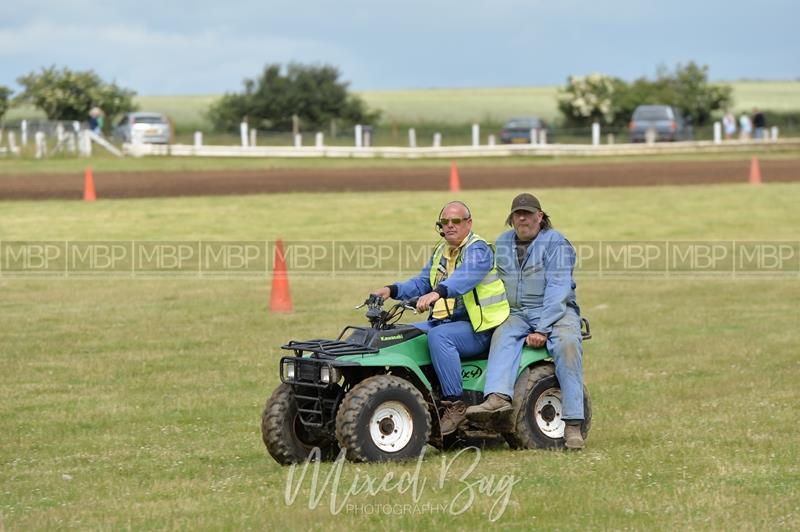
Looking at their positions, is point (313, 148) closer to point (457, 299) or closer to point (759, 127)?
point (759, 127)

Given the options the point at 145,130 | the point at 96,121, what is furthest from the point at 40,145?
the point at 145,130

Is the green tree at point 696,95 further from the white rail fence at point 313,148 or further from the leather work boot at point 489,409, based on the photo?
the leather work boot at point 489,409

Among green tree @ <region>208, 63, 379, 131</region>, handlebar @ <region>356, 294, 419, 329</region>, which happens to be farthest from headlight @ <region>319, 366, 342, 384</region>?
green tree @ <region>208, 63, 379, 131</region>

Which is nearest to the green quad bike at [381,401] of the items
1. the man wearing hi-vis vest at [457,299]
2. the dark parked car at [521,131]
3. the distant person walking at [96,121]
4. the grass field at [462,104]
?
the man wearing hi-vis vest at [457,299]

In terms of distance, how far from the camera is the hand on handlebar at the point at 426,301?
861 cm

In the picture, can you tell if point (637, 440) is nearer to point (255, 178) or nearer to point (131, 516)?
point (131, 516)

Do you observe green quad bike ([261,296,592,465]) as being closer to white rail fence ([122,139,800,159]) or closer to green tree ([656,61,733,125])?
white rail fence ([122,139,800,159])

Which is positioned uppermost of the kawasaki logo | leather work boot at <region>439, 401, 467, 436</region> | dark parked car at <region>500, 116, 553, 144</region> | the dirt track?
dark parked car at <region>500, 116, 553, 144</region>

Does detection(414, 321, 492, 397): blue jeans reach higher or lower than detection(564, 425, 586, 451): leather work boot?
higher

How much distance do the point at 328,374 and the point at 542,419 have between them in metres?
1.74

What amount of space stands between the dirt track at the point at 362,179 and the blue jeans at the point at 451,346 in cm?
2531

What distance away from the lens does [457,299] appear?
30.3ft

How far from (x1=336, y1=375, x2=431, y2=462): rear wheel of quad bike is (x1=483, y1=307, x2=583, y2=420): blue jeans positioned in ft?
2.02

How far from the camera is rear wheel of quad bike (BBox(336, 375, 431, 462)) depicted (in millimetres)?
8406
